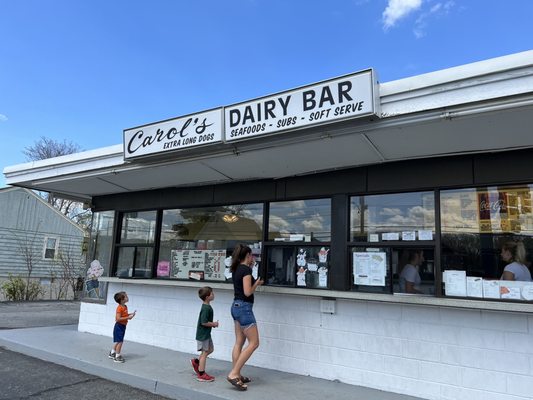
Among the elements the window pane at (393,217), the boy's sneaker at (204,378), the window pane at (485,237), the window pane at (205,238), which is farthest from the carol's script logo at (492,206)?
the boy's sneaker at (204,378)

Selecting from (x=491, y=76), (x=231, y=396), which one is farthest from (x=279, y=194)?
(x=491, y=76)

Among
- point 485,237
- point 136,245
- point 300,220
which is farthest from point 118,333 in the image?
point 485,237

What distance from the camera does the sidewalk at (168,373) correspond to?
526 centimetres

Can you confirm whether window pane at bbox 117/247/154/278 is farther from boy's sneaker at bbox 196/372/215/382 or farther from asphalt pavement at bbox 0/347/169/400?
boy's sneaker at bbox 196/372/215/382

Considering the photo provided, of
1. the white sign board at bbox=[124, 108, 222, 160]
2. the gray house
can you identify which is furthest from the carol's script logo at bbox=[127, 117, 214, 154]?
the gray house

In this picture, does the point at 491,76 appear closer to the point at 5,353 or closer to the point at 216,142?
the point at 216,142

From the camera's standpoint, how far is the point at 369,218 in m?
6.03

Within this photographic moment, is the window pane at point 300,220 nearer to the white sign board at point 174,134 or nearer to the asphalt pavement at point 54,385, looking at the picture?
the white sign board at point 174,134

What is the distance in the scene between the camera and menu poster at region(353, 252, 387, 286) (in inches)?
227

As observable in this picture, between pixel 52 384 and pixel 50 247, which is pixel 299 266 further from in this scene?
pixel 50 247

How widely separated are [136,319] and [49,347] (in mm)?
1537

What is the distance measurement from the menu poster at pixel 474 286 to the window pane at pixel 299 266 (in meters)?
1.88

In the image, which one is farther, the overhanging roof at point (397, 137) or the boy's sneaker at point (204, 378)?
the boy's sneaker at point (204, 378)

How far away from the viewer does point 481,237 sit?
5.23 metres
